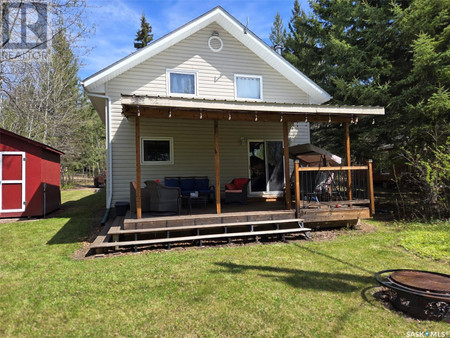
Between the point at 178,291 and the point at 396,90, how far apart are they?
33.2 ft

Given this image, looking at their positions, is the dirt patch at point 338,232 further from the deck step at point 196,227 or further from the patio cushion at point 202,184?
the patio cushion at point 202,184

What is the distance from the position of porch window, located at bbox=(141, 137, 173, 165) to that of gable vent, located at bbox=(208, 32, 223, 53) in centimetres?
347

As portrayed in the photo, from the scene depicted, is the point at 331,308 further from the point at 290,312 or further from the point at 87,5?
the point at 87,5

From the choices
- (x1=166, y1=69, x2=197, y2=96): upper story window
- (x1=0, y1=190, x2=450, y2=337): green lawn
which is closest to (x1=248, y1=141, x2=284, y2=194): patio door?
(x1=166, y1=69, x2=197, y2=96): upper story window

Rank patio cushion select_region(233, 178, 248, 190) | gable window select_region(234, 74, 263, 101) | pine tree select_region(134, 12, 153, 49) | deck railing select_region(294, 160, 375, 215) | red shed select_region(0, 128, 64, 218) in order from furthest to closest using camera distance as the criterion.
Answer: pine tree select_region(134, 12, 153, 49)
gable window select_region(234, 74, 263, 101)
red shed select_region(0, 128, 64, 218)
patio cushion select_region(233, 178, 248, 190)
deck railing select_region(294, 160, 375, 215)

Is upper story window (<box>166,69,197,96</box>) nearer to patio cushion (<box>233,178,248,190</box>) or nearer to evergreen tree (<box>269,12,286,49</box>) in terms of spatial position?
patio cushion (<box>233,178,248,190</box>)

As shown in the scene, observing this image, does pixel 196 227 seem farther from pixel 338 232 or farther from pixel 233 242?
pixel 338 232

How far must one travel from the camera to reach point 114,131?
842cm

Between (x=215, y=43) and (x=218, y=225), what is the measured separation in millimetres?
6559

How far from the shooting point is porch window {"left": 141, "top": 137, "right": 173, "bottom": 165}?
8727 mm

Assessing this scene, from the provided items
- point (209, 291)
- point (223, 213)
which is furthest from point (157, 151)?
point (209, 291)

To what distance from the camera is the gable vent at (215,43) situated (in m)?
9.36

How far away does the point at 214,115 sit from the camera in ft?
20.3

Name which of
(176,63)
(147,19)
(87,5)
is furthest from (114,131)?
(147,19)
